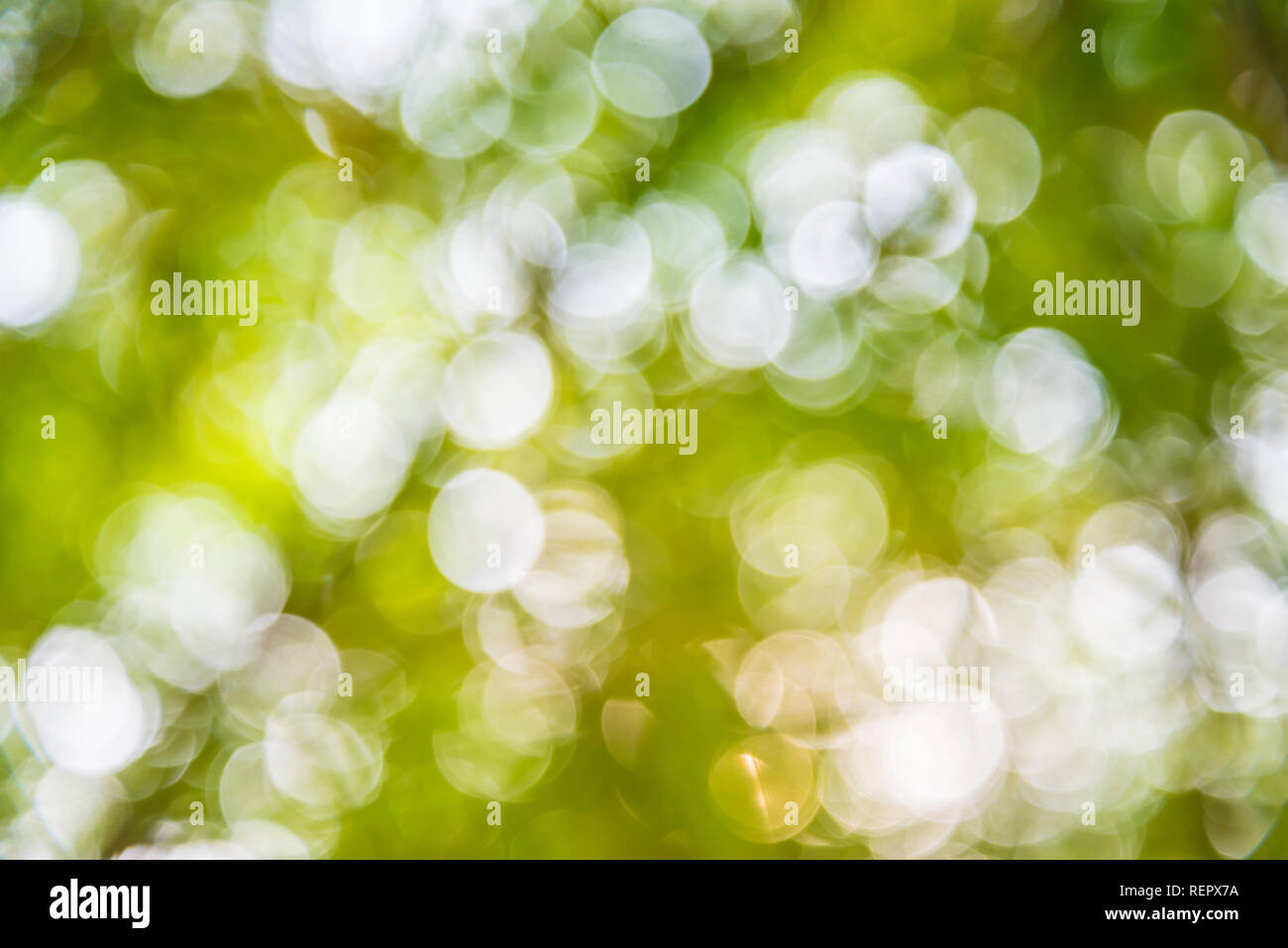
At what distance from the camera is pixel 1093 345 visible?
1.04 m

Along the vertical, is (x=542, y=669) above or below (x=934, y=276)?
below

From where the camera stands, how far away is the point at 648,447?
104cm

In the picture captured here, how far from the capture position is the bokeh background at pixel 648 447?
1032 millimetres

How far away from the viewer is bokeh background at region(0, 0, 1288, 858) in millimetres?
1032

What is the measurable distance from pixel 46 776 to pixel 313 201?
901mm

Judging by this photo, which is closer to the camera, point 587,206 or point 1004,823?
point 587,206

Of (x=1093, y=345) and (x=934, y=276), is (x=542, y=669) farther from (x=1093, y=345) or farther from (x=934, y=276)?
(x=1093, y=345)

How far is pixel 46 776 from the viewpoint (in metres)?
1.16

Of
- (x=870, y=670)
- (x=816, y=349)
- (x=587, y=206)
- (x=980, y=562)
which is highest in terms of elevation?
(x=587, y=206)
